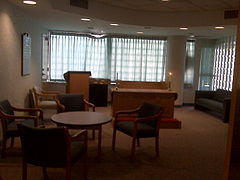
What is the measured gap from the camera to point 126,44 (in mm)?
8734

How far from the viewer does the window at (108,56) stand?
332 inches

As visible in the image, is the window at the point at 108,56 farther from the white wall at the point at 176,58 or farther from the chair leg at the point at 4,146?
the chair leg at the point at 4,146

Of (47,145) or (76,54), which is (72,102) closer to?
(47,145)

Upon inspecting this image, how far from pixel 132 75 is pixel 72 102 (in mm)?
4407

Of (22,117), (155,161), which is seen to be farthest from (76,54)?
(155,161)

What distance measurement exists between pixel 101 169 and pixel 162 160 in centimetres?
98

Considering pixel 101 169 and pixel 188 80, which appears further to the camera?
pixel 188 80

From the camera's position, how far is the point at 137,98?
20.0 feet

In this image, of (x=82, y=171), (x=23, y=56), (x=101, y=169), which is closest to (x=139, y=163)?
(x=101, y=169)

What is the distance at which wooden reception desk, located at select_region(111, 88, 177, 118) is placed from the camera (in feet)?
19.7

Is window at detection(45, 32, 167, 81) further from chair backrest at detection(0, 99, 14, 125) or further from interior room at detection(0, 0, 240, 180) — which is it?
chair backrest at detection(0, 99, 14, 125)

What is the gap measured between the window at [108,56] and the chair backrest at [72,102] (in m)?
3.89

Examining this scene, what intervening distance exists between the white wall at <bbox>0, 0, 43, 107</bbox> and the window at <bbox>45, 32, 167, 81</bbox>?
2.22 metres

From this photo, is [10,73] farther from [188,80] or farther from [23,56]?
[188,80]
